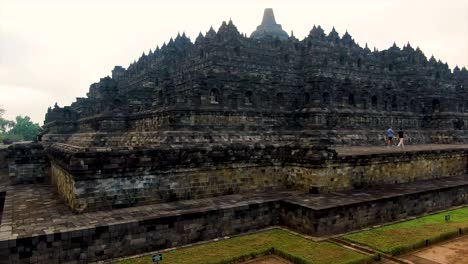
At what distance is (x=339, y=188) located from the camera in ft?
46.1

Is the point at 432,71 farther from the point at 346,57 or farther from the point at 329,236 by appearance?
the point at 329,236

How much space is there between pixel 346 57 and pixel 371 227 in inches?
901

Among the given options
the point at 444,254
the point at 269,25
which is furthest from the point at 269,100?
the point at 269,25

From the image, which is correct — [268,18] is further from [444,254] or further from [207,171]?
[444,254]

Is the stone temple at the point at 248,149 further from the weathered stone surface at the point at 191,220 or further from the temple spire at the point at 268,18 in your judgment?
the temple spire at the point at 268,18

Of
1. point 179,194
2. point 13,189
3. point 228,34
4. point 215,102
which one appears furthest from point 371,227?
point 228,34

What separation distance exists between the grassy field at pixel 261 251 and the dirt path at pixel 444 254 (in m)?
1.44

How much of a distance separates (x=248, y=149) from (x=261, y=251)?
513 cm

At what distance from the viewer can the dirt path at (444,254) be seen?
9148 millimetres

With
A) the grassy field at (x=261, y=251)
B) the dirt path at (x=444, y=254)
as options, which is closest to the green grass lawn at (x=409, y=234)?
the dirt path at (x=444, y=254)

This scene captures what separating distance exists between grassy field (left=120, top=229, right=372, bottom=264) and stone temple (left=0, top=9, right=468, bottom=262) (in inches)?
22.9

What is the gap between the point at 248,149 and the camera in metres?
14.2

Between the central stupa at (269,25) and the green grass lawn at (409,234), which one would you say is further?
the central stupa at (269,25)

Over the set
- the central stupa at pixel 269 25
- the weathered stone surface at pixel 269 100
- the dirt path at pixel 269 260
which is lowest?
the dirt path at pixel 269 260
